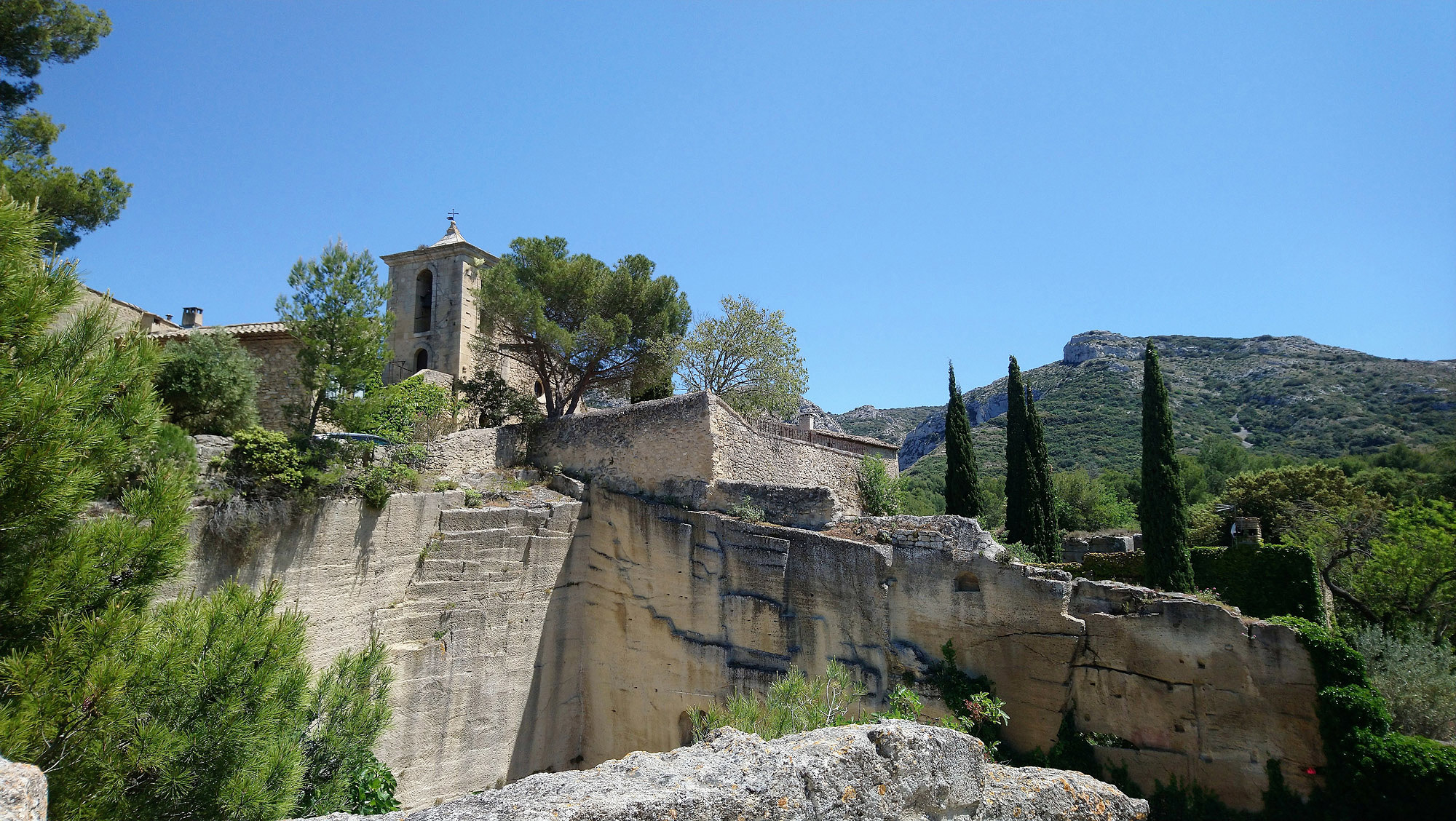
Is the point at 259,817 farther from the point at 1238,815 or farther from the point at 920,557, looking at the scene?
the point at 1238,815

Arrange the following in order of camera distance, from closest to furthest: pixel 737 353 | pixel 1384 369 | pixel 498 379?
1. pixel 498 379
2. pixel 737 353
3. pixel 1384 369

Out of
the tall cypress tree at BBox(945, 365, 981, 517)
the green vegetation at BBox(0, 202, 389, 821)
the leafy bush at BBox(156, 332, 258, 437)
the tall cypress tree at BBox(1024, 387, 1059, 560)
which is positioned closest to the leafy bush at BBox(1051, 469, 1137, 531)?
the tall cypress tree at BBox(1024, 387, 1059, 560)

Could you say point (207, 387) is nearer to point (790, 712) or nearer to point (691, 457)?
point (691, 457)

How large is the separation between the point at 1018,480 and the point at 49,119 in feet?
72.4

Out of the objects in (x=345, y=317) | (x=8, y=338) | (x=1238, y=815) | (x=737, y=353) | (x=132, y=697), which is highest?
(x=737, y=353)

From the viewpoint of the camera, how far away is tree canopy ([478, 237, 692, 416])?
21.0 m

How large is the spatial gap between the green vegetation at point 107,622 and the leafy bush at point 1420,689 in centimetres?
1590

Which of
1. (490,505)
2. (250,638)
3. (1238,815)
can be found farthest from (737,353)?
(250,638)

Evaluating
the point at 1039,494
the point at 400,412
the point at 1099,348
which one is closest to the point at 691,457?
the point at 400,412

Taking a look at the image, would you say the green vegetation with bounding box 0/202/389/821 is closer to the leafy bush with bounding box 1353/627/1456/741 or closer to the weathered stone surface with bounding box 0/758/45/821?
the weathered stone surface with bounding box 0/758/45/821

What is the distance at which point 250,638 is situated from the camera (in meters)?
6.03

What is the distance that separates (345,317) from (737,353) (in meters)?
13.7

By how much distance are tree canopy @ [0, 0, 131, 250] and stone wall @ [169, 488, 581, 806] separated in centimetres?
533

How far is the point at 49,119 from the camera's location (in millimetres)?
11648
